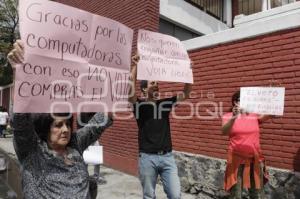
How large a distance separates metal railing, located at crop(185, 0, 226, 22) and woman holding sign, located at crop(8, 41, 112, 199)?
913cm

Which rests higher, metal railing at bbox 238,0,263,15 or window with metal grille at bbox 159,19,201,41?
metal railing at bbox 238,0,263,15

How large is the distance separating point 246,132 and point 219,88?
2.14 meters

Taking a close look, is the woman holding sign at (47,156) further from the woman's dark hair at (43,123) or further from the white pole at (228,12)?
the white pole at (228,12)

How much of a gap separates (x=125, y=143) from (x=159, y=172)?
4.99m

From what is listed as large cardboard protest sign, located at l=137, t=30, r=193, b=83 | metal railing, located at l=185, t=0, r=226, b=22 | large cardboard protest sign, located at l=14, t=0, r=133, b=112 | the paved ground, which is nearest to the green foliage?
metal railing, located at l=185, t=0, r=226, b=22

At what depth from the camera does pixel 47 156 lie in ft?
8.21

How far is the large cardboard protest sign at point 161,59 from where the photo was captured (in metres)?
4.16

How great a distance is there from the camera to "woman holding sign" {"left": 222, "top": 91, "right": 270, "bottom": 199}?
481 centimetres

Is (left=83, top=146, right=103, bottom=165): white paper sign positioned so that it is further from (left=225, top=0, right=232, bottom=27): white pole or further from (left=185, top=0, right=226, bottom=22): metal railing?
(left=225, top=0, right=232, bottom=27): white pole

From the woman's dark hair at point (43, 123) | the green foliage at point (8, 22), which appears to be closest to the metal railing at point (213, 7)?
the woman's dark hair at point (43, 123)

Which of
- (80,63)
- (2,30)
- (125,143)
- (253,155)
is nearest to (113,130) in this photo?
(125,143)

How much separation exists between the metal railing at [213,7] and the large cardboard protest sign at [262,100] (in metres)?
6.82

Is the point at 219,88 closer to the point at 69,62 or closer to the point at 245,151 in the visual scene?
the point at 245,151

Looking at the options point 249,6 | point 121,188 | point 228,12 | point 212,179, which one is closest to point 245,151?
point 212,179
